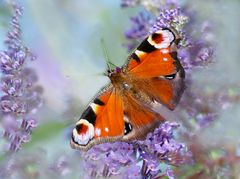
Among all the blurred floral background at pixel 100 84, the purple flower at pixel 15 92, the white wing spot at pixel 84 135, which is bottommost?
the blurred floral background at pixel 100 84

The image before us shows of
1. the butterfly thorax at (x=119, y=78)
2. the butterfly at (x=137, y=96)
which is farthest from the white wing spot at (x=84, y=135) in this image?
the butterfly thorax at (x=119, y=78)

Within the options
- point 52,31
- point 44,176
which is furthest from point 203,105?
point 52,31

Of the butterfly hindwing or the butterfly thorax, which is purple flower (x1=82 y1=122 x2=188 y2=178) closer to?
the butterfly hindwing

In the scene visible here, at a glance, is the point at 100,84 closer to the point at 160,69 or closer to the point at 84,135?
the point at 160,69

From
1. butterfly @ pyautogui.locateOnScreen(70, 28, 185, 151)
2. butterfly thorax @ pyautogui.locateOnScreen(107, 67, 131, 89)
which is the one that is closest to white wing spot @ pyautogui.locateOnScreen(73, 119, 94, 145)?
butterfly @ pyautogui.locateOnScreen(70, 28, 185, 151)

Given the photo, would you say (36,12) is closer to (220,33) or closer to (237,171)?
(220,33)

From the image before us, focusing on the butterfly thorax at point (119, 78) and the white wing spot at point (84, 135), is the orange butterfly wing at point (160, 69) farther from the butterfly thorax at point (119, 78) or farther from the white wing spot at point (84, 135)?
the white wing spot at point (84, 135)
